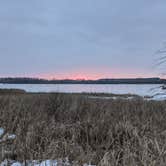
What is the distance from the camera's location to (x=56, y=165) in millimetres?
4535

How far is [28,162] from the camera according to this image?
16.1 feet

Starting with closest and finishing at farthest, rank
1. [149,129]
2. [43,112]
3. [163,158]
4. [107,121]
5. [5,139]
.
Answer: [163,158] < [5,139] < [149,129] < [107,121] < [43,112]

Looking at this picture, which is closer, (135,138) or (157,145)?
(157,145)

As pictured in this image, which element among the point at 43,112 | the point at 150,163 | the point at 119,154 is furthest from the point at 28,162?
the point at 43,112

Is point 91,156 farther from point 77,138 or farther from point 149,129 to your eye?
point 149,129

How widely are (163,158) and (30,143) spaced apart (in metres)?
2.33

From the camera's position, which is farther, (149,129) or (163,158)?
(149,129)

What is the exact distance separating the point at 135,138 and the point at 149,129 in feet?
3.39

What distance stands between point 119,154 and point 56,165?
1164 mm

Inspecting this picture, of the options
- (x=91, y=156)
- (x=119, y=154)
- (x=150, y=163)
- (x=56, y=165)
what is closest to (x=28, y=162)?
(x=56, y=165)

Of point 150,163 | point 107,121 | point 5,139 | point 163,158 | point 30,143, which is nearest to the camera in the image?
point 150,163

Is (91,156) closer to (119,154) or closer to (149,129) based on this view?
(119,154)

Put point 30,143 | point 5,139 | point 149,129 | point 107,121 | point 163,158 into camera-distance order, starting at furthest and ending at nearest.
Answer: point 107,121, point 149,129, point 5,139, point 30,143, point 163,158

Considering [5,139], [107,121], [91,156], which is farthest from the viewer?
[107,121]
